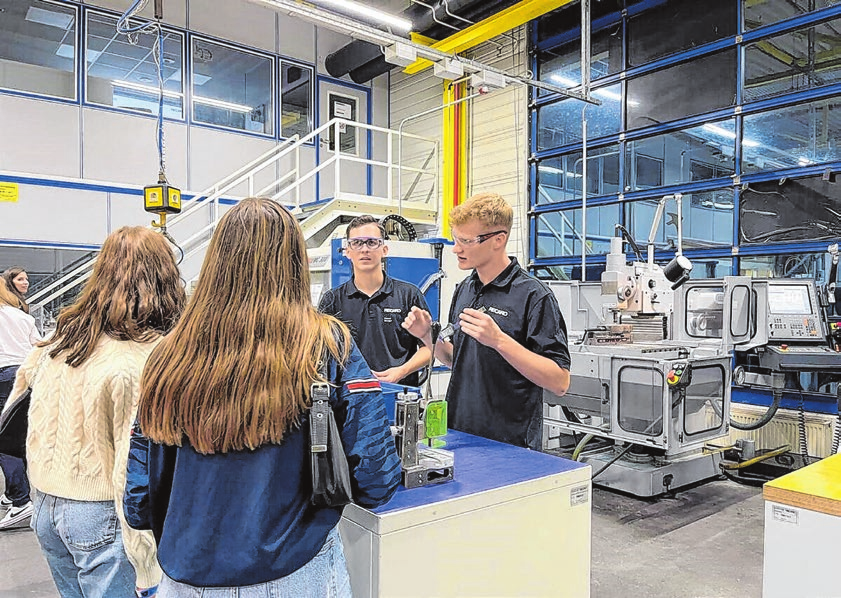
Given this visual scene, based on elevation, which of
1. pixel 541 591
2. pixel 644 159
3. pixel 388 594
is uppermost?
pixel 644 159

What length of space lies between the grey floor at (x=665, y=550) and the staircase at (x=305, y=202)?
112 inches

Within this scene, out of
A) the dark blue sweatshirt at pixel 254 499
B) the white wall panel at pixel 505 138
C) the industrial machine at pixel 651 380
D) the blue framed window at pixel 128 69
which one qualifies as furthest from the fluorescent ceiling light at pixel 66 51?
the dark blue sweatshirt at pixel 254 499

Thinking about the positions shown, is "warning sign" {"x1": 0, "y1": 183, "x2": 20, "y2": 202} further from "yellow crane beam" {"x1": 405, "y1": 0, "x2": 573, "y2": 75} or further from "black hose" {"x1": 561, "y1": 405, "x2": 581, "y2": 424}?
"black hose" {"x1": 561, "y1": 405, "x2": 581, "y2": 424}

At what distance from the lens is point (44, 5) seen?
629 cm

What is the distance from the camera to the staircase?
20.3 ft

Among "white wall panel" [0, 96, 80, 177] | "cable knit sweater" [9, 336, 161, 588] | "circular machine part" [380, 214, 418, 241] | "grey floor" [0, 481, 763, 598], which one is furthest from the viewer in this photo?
"white wall panel" [0, 96, 80, 177]

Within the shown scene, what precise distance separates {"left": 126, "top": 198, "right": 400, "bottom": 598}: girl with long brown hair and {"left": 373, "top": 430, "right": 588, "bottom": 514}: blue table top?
280 millimetres

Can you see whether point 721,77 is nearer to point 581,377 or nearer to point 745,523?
point 581,377

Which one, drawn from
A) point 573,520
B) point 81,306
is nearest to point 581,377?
point 573,520

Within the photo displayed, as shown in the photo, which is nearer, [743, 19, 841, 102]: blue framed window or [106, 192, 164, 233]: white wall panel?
[743, 19, 841, 102]: blue framed window

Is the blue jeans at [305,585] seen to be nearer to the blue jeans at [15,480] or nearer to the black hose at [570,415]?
the blue jeans at [15,480]

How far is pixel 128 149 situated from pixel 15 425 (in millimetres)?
5647

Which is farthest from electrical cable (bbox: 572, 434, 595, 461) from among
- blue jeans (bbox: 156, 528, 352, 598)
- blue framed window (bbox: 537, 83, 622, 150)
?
blue framed window (bbox: 537, 83, 622, 150)

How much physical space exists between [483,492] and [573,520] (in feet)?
1.14
